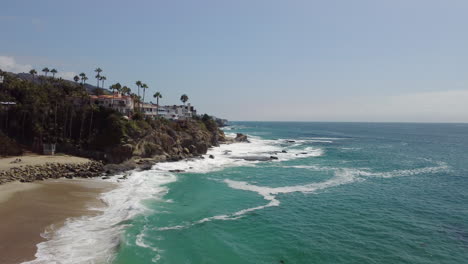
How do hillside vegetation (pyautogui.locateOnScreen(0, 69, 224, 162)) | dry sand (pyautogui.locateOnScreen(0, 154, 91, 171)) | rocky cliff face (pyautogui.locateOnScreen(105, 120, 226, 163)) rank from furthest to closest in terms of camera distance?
hillside vegetation (pyautogui.locateOnScreen(0, 69, 224, 162))
rocky cliff face (pyautogui.locateOnScreen(105, 120, 226, 163))
dry sand (pyautogui.locateOnScreen(0, 154, 91, 171))

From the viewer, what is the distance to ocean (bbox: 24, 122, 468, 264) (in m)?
20.2

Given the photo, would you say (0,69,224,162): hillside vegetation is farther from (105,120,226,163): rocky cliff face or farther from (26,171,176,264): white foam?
(26,171,176,264): white foam

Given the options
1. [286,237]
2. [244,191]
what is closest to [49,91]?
[244,191]

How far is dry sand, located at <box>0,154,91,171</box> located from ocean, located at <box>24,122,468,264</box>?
37.6 ft

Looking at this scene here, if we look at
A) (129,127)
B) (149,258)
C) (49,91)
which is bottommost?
(149,258)

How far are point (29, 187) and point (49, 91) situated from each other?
37626mm

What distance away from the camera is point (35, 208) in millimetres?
28094

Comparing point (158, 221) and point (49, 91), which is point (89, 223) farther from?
point (49, 91)

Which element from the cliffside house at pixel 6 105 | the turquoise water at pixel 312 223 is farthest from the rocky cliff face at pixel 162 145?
the cliffside house at pixel 6 105

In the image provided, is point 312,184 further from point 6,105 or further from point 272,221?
point 6,105

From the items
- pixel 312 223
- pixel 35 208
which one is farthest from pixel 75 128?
pixel 312 223

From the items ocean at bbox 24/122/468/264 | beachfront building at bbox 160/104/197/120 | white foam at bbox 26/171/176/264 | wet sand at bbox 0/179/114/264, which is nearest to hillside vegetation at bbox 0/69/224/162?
ocean at bbox 24/122/468/264

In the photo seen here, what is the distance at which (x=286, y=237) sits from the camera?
76.6 ft

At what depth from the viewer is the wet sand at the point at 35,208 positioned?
20.3 metres
